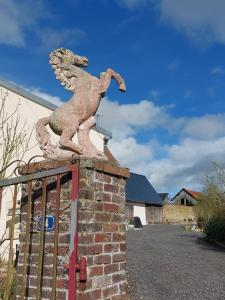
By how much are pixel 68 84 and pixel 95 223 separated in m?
1.40

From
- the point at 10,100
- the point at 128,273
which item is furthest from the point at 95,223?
the point at 10,100

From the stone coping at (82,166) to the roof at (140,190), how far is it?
3409 centimetres

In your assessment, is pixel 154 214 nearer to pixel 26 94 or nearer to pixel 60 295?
pixel 26 94

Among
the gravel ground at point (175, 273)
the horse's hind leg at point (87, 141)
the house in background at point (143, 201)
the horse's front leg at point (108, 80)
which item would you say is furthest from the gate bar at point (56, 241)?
the house in background at point (143, 201)

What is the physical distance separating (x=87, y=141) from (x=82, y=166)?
47cm

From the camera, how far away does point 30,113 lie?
39.0ft

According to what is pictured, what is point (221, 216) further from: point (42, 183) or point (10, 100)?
point (42, 183)

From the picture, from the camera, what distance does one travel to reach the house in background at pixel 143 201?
38797 millimetres

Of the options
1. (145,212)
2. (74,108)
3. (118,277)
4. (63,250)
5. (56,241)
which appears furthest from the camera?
(145,212)

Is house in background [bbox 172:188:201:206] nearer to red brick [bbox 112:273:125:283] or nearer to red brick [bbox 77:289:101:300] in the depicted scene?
red brick [bbox 112:273:125:283]

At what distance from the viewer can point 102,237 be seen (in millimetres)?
3619

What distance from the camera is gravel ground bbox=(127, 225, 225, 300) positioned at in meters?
8.14

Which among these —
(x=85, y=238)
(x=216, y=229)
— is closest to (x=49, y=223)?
(x=85, y=238)

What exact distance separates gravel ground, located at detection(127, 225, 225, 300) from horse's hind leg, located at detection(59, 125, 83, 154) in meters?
4.48
